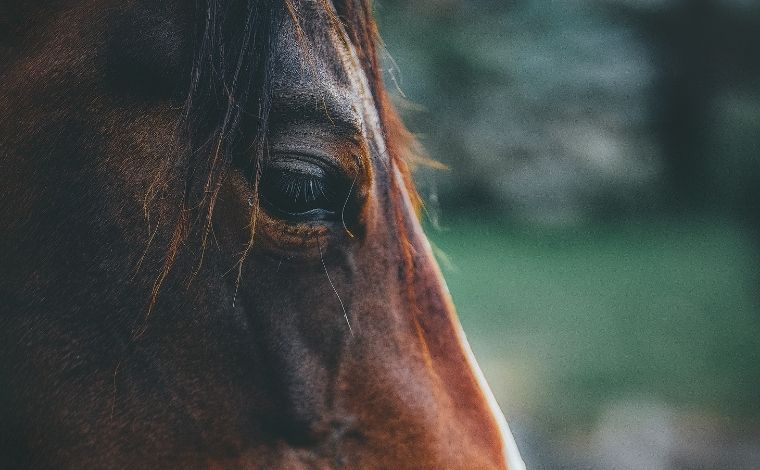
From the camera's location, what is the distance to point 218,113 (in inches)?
30.7

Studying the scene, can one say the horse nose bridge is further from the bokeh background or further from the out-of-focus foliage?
the out-of-focus foliage

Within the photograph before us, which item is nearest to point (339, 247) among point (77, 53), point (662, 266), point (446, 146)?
point (77, 53)

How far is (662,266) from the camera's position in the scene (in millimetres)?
5031

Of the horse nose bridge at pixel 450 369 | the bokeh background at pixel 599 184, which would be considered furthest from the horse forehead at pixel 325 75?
the bokeh background at pixel 599 184

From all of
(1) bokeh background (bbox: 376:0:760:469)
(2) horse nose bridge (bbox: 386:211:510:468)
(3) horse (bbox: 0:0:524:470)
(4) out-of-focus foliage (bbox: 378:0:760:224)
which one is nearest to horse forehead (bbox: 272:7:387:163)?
(3) horse (bbox: 0:0:524:470)

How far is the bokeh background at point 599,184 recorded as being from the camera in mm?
4625

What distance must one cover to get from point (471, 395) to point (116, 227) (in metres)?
0.50

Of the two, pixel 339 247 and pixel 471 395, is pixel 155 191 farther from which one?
pixel 471 395

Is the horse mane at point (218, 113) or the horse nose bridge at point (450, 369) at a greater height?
the horse mane at point (218, 113)

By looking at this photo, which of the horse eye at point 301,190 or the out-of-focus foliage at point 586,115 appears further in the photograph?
the out-of-focus foliage at point 586,115

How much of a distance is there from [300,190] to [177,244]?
153 mm

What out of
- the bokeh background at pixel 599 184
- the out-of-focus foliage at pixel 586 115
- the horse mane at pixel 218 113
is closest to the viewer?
the horse mane at pixel 218 113

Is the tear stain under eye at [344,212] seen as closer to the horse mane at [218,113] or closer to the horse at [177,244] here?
the horse at [177,244]

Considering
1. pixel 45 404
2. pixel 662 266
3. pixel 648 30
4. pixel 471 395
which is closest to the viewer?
pixel 45 404
